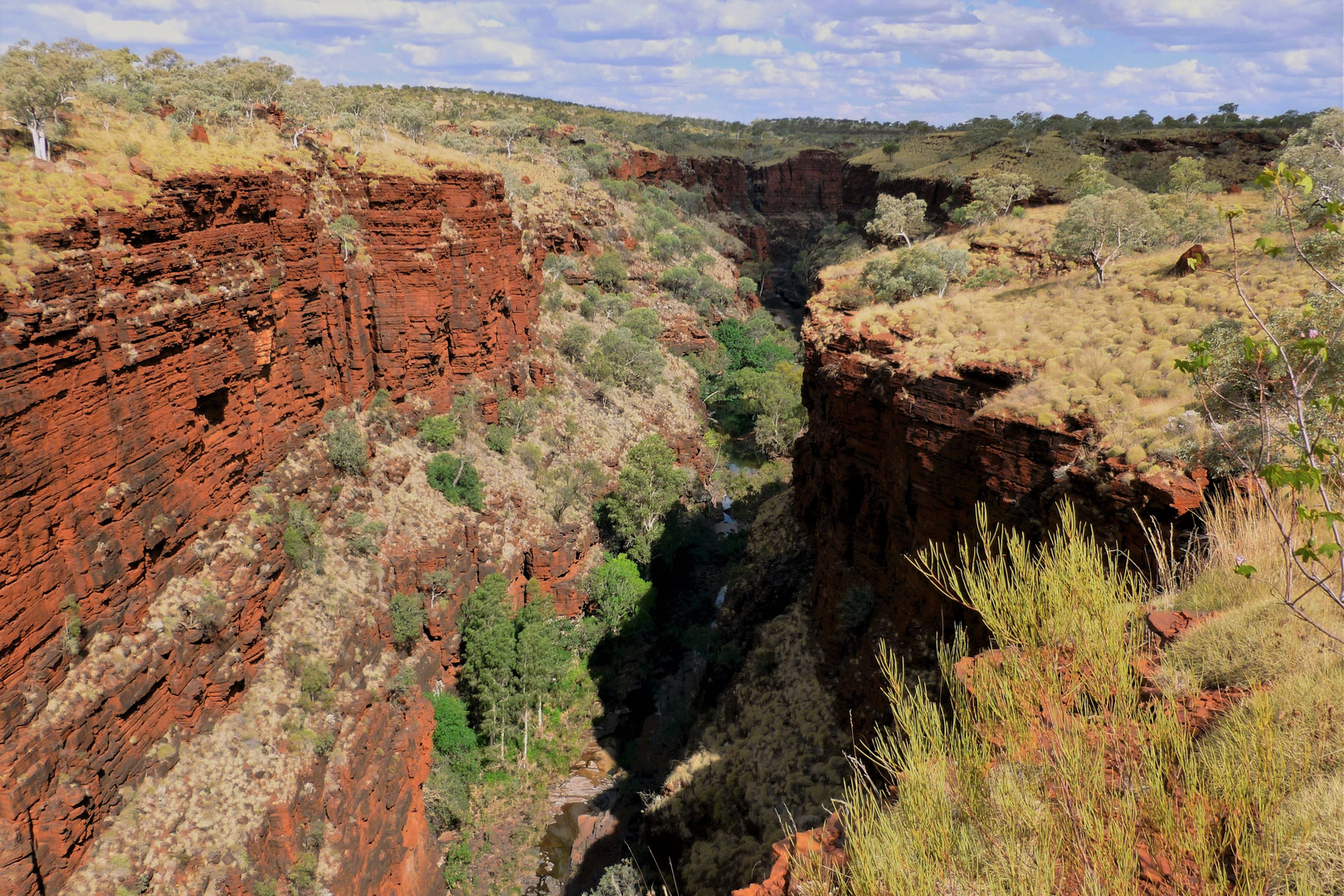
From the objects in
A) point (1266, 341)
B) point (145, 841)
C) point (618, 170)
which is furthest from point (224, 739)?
point (618, 170)

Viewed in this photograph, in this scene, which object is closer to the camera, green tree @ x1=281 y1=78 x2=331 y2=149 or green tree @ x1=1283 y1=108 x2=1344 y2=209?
green tree @ x1=1283 y1=108 x2=1344 y2=209

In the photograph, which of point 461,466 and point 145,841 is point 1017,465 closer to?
point 145,841

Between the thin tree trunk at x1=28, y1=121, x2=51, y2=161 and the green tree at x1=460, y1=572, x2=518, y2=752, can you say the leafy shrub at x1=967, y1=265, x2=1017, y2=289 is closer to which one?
the green tree at x1=460, y1=572, x2=518, y2=752

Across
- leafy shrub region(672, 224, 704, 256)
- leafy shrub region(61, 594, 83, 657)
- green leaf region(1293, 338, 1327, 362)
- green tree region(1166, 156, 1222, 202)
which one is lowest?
leafy shrub region(61, 594, 83, 657)

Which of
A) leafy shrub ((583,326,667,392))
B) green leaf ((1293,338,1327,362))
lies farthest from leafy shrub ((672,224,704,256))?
green leaf ((1293,338,1327,362))

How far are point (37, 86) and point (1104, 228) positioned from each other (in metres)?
31.2

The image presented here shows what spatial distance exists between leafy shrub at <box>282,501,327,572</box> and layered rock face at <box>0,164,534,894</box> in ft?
2.07

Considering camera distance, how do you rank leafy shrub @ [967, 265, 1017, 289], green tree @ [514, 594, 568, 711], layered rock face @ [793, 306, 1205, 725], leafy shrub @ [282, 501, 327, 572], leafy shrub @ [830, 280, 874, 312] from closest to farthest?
layered rock face @ [793, 306, 1205, 725] < leafy shrub @ [282, 501, 327, 572] < leafy shrub @ [967, 265, 1017, 289] < green tree @ [514, 594, 568, 711] < leafy shrub @ [830, 280, 874, 312]

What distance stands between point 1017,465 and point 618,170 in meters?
73.4

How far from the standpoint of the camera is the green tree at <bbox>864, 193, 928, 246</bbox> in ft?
144

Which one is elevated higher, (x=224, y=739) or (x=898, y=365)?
(x=898, y=365)

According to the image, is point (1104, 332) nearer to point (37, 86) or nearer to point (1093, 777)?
point (1093, 777)

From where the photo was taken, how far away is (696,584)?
1563 inches

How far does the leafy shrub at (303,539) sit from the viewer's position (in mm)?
23141
